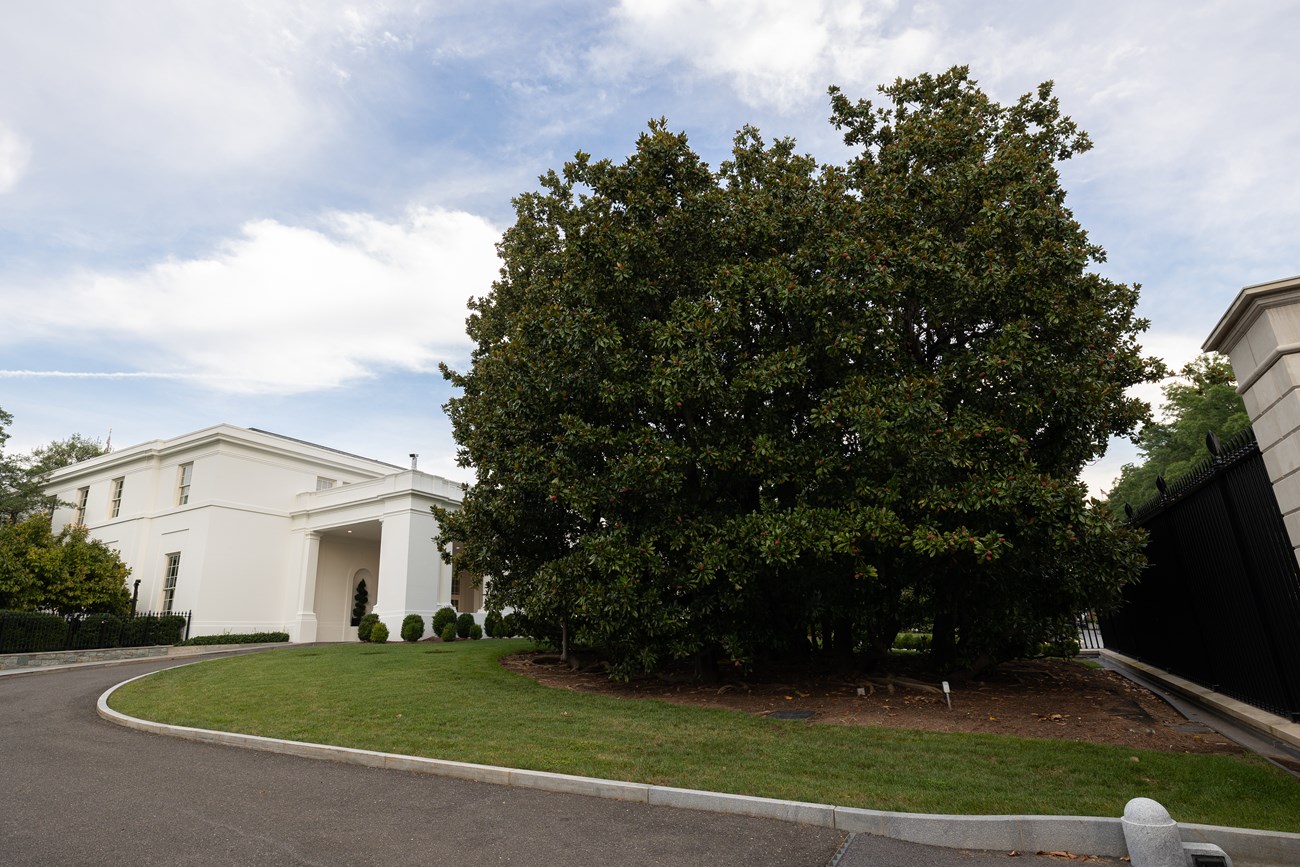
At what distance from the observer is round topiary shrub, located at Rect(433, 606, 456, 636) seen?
76.6 ft

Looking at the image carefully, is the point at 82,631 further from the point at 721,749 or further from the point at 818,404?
the point at 818,404

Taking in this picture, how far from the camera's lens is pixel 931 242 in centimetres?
974

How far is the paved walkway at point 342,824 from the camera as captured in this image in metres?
4.50

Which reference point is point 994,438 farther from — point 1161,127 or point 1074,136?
point 1074,136

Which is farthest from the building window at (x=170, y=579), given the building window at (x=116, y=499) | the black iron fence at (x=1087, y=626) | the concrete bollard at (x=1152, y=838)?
the concrete bollard at (x=1152, y=838)

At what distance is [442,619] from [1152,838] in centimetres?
2226

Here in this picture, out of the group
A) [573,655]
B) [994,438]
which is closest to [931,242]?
[994,438]

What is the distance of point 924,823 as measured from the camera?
4.78 meters

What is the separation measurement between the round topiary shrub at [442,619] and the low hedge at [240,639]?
21.1ft

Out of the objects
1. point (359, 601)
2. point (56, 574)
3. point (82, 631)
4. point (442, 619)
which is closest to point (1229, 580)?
point (442, 619)

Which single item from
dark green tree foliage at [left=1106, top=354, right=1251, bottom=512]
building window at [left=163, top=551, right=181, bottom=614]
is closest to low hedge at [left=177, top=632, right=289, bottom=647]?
building window at [left=163, top=551, right=181, bottom=614]

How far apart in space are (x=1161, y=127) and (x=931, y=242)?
3154 millimetres

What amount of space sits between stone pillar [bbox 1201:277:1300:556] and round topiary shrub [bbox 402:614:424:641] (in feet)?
72.6

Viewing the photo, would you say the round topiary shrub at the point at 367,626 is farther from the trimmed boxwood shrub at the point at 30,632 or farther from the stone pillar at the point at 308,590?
the trimmed boxwood shrub at the point at 30,632
